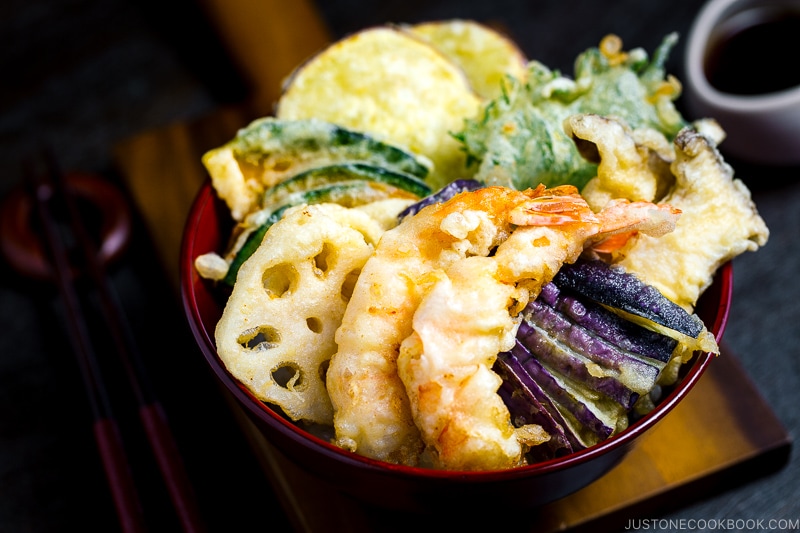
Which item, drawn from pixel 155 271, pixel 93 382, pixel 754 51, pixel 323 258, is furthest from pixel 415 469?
pixel 754 51

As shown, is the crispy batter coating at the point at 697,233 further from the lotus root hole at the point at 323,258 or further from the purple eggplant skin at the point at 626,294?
the lotus root hole at the point at 323,258

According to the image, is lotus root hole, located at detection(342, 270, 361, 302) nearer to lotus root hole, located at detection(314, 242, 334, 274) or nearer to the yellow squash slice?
lotus root hole, located at detection(314, 242, 334, 274)

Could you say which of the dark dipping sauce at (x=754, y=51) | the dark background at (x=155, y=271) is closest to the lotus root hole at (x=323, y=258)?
the dark background at (x=155, y=271)

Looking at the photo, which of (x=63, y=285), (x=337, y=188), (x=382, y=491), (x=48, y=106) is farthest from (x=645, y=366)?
(x=48, y=106)

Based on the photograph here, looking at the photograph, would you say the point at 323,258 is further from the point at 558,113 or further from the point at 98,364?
the point at 98,364

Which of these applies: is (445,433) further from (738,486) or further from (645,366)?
(738,486)
